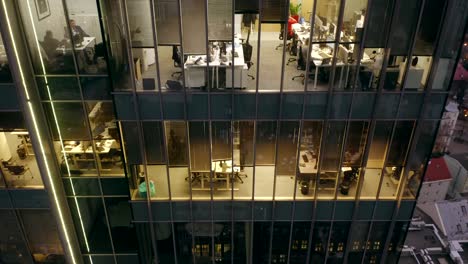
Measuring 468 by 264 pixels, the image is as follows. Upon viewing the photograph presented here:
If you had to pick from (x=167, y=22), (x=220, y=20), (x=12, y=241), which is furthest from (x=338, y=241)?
(x=12, y=241)

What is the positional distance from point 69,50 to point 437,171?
42202mm

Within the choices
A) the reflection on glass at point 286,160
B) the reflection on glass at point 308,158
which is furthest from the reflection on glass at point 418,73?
the reflection on glass at point 286,160

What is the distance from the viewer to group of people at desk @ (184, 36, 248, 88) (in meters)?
14.0

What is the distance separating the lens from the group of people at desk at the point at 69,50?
1455cm

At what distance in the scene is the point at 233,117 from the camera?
48.0 ft

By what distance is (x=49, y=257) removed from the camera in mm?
18688

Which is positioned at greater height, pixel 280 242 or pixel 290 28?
pixel 290 28

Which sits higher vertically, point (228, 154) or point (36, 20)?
point (36, 20)

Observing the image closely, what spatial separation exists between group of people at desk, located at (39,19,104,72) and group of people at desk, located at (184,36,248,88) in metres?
3.66

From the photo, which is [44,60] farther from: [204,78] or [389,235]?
[389,235]

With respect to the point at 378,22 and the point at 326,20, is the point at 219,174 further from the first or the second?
the point at 378,22

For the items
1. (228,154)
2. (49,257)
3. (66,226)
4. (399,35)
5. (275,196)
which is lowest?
(49,257)

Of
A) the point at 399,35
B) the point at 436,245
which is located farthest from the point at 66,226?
the point at 436,245

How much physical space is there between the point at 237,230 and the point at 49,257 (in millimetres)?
9347
